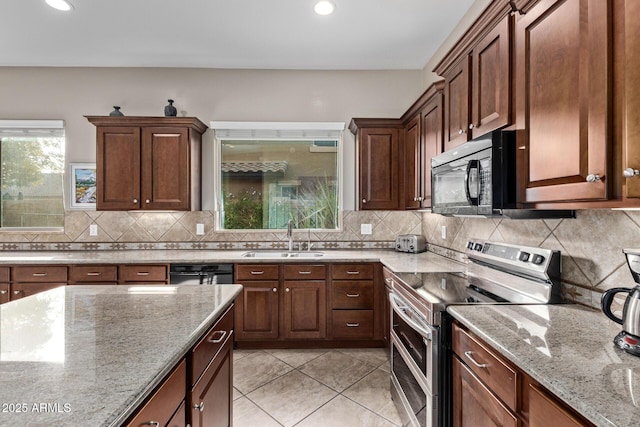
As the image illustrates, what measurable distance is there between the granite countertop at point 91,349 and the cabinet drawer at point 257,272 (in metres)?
1.33

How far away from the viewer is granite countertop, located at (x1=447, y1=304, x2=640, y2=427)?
2.45ft

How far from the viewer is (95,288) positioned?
171 centimetres

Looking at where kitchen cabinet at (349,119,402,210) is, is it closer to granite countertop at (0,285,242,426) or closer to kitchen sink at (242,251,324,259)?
kitchen sink at (242,251,324,259)

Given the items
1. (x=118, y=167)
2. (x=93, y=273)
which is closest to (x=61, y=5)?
(x=118, y=167)

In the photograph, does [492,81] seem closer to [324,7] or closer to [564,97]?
[564,97]

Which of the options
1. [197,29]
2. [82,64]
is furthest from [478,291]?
[82,64]

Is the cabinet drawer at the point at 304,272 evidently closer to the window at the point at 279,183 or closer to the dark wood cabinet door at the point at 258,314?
the dark wood cabinet door at the point at 258,314

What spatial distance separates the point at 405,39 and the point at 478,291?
2.35 meters

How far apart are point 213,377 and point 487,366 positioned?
1.07 m

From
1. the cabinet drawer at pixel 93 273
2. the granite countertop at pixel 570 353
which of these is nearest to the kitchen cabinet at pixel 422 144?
the granite countertop at pixel 570 353

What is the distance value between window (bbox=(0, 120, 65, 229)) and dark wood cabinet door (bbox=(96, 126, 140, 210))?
773 mm

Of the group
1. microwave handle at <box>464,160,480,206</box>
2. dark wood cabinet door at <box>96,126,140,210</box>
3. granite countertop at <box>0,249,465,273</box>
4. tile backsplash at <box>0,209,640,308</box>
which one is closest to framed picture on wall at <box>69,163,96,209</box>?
tile backsplash at <box>0,209,640,308</box>

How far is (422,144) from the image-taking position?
2.77 metres

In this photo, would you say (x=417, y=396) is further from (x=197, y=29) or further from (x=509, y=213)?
(x=197, y=29)
